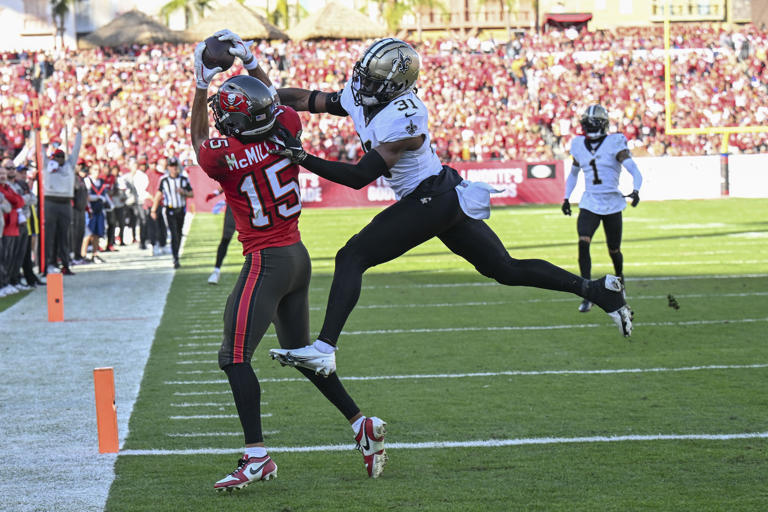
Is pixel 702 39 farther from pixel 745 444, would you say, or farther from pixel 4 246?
pixel 745 444

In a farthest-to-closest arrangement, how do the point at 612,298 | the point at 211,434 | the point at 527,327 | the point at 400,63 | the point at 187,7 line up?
the point at 187,7 → the point at 527,327 → the point at 612,298 → the point at 211,434 → the point at 400,63

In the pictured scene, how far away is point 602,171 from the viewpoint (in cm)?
1022

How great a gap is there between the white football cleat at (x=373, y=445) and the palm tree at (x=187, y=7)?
54231 millimetres

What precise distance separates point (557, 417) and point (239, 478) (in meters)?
2.01

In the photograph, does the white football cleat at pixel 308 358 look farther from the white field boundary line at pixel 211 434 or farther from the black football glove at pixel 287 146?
the white field boundary line at pixel 211 434

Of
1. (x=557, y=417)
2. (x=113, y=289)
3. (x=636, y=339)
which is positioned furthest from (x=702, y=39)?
(x=557, y=417)

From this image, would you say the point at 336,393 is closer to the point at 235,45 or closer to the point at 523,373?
the point at 235,45

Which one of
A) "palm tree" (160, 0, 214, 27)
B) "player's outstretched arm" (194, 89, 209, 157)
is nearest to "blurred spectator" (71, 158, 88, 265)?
"player's outstretched arm" (194, 89, 209, 157)

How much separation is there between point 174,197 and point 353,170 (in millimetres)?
10973

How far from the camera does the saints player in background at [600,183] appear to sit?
1010 cm

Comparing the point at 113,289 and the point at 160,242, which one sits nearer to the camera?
the point at 113,289

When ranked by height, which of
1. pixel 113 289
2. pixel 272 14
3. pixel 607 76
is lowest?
pixel 113 289

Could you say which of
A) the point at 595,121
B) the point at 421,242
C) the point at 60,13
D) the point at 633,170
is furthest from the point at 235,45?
the point at 60,13

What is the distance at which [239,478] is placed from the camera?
4516 mm
